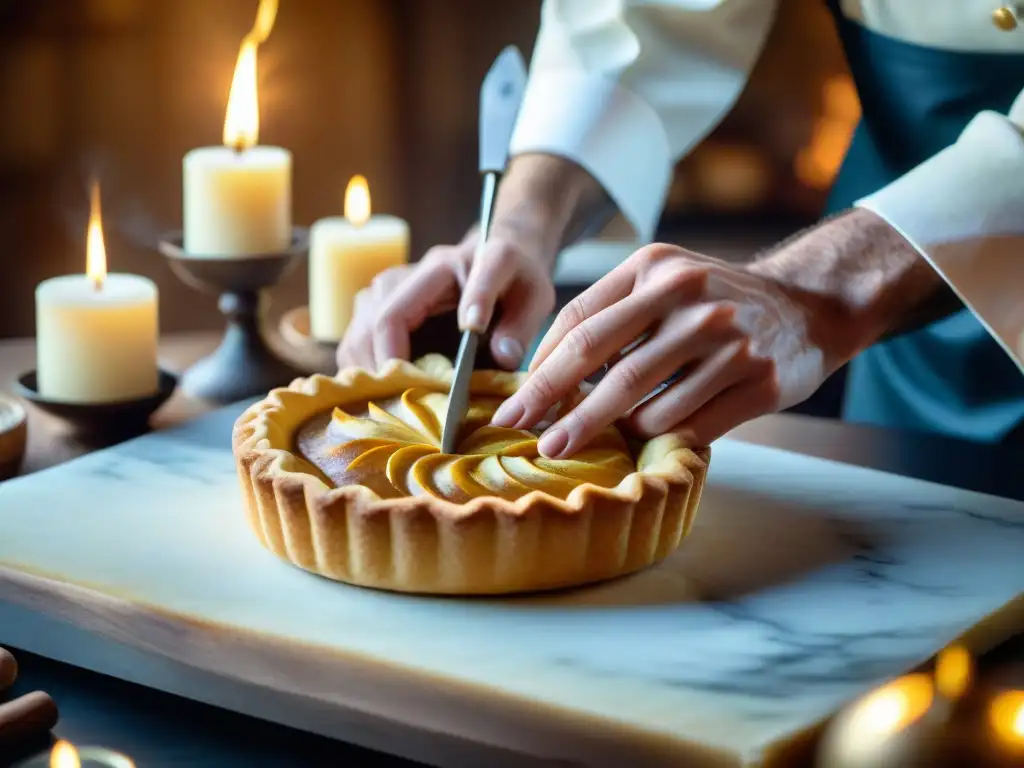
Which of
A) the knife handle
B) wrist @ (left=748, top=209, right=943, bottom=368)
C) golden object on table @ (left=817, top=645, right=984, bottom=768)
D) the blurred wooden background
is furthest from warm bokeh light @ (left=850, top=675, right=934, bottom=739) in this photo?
the blurred wooden background

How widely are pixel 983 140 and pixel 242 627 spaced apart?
125cm

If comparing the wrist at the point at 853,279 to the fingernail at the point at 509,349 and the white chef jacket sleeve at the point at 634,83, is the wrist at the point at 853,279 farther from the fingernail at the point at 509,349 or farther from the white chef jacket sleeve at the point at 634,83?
the white chef jacket sleeve at the point at 634,83

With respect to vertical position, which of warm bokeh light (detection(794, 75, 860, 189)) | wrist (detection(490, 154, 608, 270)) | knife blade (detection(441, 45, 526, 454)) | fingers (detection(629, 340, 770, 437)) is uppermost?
knife blade (detection(441, 45, 526, 454))

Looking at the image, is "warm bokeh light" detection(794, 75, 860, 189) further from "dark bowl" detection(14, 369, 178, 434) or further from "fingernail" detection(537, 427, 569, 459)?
"fingernail" detection(537, 427, 569, 459)

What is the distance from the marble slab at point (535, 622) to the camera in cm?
124

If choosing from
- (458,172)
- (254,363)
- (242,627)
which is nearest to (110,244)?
(458,172)

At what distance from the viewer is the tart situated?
143 centimetres

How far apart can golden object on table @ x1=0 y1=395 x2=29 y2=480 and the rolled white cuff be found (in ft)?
3.20

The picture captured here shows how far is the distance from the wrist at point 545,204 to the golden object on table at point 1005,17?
2.41ft

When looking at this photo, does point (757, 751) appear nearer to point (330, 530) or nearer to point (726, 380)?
point (330, 530)

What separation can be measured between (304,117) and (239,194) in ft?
7.59

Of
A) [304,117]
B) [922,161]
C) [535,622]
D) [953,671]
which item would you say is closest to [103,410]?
[535,622]

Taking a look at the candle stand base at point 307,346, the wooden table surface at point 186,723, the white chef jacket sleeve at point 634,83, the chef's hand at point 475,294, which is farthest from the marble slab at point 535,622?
the white chef jacket sleeve at point 634,83

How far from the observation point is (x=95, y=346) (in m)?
2.05
